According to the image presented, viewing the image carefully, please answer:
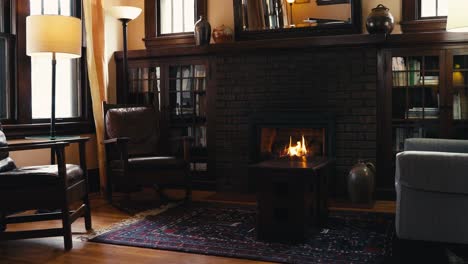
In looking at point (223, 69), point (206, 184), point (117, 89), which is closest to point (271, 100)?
point (223, 69)

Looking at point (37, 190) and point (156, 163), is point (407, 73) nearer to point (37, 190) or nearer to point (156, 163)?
point (156, 163)

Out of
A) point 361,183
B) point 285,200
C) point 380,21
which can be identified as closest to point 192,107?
point 361,183

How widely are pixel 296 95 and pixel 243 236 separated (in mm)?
1980

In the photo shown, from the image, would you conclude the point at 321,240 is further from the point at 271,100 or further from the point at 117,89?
the point at 117,89

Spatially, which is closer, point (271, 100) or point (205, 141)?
point (271, 100)

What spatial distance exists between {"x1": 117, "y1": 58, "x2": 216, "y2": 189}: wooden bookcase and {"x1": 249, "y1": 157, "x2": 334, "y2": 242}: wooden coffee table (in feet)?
6.81

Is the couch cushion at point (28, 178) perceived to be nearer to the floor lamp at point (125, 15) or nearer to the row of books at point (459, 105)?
the floor lamp at point (125, 15)

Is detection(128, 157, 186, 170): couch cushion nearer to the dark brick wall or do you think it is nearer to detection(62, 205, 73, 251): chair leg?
the dark brick wall

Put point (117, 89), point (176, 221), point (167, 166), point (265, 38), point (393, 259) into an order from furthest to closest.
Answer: point (117, 89) < point (265, 38) < point (167, 166) < point (176, 221) < point (393, 259)

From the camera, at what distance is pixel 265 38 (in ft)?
17.1

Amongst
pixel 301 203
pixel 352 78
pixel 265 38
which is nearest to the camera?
pixel 301 203

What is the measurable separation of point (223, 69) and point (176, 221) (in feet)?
6.43

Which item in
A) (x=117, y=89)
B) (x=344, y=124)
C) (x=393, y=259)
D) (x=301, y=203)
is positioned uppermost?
(x=117, y=89)

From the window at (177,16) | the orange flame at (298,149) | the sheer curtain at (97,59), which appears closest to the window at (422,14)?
the orange flame at (298,149)
